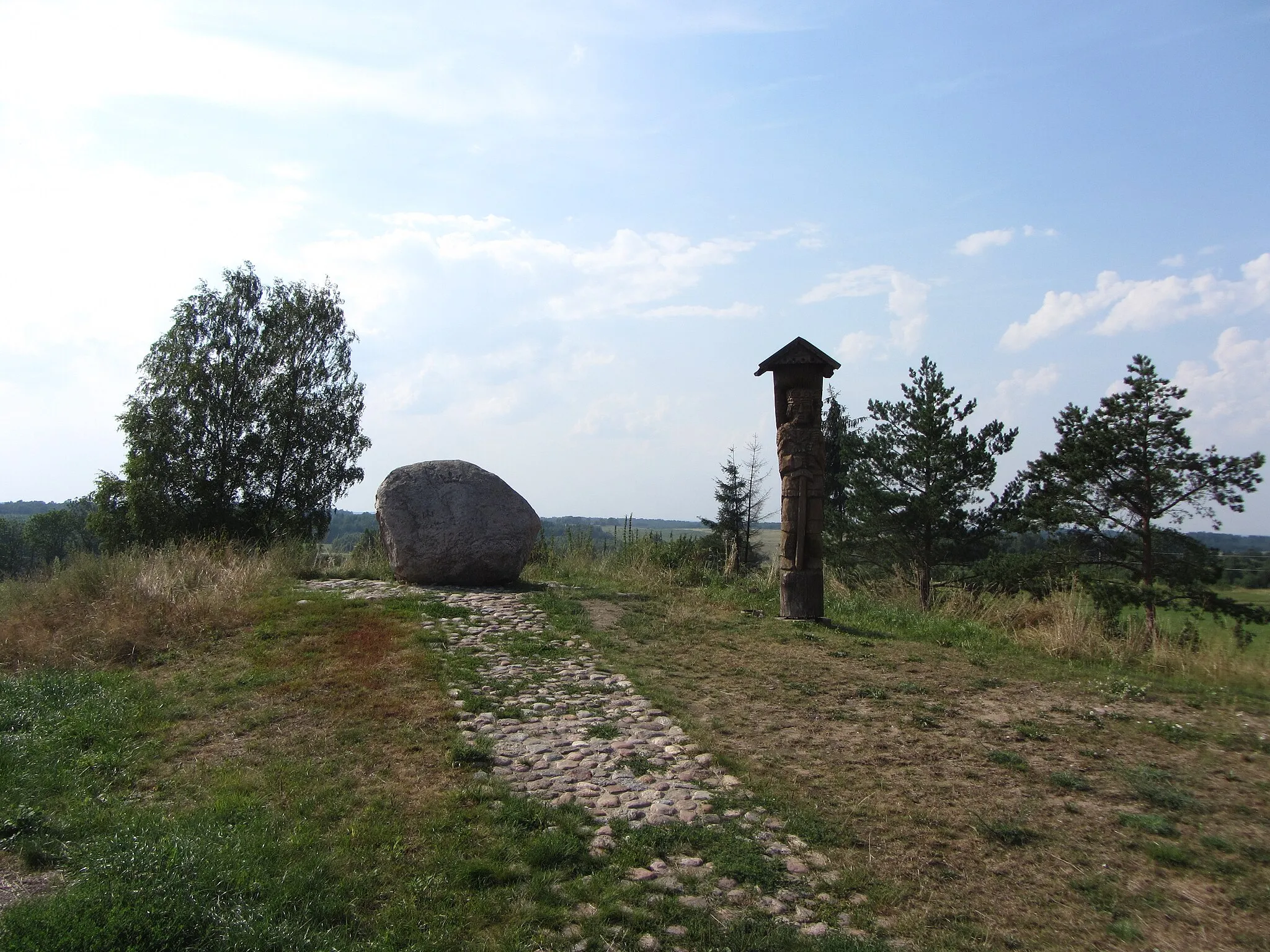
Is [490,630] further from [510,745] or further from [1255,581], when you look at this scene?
[1255,581]

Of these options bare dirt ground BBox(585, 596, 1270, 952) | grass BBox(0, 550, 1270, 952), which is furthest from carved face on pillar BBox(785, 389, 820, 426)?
bare dirt ground BBox(585, 596, 1270, 952)

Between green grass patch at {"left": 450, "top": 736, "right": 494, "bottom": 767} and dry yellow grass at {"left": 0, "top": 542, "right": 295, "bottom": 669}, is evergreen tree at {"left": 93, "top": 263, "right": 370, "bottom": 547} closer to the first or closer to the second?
dry yellow grass at {"left": 0, "top": 542, "right": 295, "bottom": 669}

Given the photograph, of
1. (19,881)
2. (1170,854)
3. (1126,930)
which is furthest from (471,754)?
(1170,854)

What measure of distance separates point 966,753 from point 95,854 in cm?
529

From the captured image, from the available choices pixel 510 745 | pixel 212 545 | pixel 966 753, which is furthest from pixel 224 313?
pixel 966 753

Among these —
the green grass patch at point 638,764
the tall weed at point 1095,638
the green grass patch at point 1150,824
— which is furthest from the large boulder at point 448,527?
the green grass patch at point 1150,824

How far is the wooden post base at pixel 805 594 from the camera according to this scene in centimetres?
1111

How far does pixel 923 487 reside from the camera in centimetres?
1666

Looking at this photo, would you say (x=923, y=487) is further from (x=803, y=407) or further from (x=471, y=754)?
(x=471, y=754)

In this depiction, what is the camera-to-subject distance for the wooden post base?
11109 mm

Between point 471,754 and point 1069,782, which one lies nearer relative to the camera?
point 1069,782

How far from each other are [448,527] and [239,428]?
1532 cm

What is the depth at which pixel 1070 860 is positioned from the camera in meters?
4.27

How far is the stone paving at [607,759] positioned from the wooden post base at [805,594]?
3.18m
